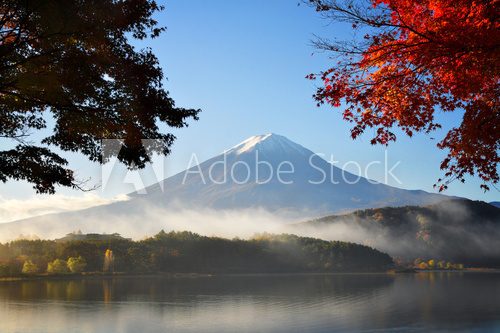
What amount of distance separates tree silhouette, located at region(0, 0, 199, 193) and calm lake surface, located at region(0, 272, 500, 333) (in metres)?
47.7

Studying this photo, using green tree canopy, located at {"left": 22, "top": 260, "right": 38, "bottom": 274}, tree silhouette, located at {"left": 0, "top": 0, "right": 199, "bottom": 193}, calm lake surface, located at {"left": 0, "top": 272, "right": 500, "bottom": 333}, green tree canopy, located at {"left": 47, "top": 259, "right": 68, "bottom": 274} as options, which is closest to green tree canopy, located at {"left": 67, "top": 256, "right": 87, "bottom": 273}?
green tree canopy, located at {"left": 47, "top": 259, "right": 68, "bottom": 274}

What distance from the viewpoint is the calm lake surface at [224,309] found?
65.0 m

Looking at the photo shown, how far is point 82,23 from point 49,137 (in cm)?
437

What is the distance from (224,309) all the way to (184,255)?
72409mm

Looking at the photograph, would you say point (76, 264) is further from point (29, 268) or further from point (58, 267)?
point (29, 268)

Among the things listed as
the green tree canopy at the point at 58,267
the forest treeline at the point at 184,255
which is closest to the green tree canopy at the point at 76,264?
the forest treeline at the point at 184,255

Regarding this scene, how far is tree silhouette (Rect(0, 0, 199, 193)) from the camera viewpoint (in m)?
13.1

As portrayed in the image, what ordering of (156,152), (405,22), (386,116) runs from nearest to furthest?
1. (405,22)
2. (386,116)
3. (156,152)

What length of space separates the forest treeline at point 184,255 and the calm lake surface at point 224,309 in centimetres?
531

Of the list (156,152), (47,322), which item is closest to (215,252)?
(47,322)

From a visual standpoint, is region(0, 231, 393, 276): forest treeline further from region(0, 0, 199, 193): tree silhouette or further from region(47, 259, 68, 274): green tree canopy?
region(0, 0, 199, 193): tree silhouette

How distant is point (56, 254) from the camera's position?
428 feet

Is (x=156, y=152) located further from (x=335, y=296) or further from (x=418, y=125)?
(x=335, y=296)

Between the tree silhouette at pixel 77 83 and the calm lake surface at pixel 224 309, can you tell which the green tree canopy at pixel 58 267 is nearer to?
the calm lake surface at pixel 224 309
